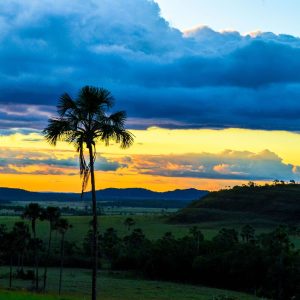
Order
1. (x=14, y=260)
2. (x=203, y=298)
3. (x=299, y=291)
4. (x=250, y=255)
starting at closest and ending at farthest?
(x=203, y=298)
(x=299, y=291)
(x=250, y=255)
(x=14, y=260)

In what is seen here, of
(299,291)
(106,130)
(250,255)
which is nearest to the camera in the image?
(106,130)

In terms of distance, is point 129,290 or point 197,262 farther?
point 197,262

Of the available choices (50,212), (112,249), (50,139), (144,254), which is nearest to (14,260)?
(112,249)

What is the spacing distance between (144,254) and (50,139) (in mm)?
110332

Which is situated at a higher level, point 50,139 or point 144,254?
point 50,139

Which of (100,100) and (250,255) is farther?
(250,255)

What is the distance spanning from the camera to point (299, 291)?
330ft

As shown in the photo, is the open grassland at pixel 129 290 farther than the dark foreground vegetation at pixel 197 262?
No

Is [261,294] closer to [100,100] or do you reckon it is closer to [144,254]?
[144,254]

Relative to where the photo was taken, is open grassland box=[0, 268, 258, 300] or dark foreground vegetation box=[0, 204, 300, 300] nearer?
open grassland box=[0, 268, 258, 300]

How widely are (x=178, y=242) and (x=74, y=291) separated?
50.3 m

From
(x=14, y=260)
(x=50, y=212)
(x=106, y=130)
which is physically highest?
(x=106, y=130)

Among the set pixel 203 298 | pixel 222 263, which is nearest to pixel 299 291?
pixel 203 298

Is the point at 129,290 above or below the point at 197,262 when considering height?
below
